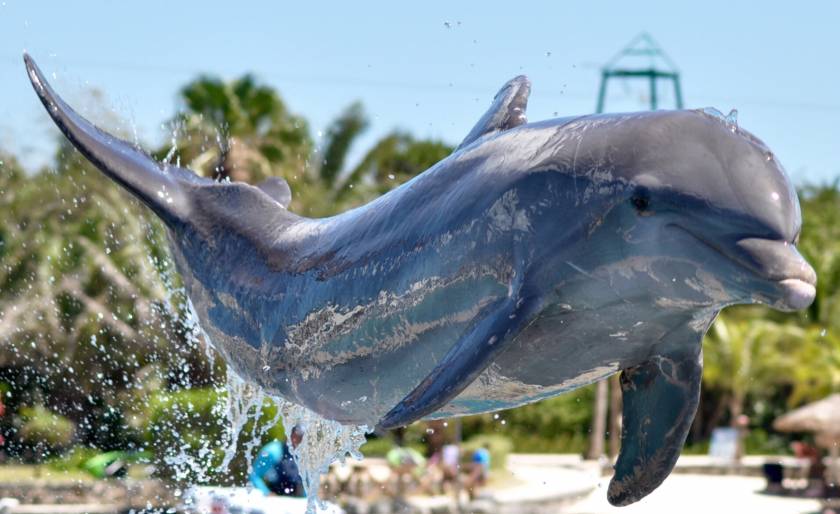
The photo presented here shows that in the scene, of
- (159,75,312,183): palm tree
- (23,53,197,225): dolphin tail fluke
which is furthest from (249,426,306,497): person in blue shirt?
(159,75,312,183): palm tree

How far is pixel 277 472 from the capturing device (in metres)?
15.3

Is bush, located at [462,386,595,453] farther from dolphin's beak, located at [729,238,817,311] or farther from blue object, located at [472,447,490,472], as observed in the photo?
dolphin's beak, located at [729,238,817,311]

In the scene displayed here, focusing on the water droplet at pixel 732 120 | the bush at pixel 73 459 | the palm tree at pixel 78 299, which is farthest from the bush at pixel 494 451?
the water droplet at pixel 732 120

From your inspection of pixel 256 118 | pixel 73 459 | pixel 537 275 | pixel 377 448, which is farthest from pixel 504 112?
pixel 256 118

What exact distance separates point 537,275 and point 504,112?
1266 millimetres

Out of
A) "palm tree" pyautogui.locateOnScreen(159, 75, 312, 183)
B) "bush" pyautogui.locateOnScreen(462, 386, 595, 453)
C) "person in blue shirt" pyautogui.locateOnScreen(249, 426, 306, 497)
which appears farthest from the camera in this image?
"bush" pyautogui.locateOnScreen(462, 386, 595, 453)

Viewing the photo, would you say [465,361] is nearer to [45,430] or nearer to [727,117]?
[727,117]

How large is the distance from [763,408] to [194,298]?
30.7 metres

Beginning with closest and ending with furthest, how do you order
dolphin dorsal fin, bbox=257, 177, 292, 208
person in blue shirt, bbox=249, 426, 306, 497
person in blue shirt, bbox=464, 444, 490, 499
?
dolphin dorsal fin, bbox=257, 177, 292, 208 < person in blue shirt, bbox=249, 426, 306, 497 < person in blue shirt, bbox=464, 444, 490, 499

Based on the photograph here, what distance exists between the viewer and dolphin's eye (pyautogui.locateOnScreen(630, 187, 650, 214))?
14.4 ft

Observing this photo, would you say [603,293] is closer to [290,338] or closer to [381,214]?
[381,214]

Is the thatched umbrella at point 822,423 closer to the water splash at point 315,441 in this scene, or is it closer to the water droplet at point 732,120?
the water splash at point 315,441

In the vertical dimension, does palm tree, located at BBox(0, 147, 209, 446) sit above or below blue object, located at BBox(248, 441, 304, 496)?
above

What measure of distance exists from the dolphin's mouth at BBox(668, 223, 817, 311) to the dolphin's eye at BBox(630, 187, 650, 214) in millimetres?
284
